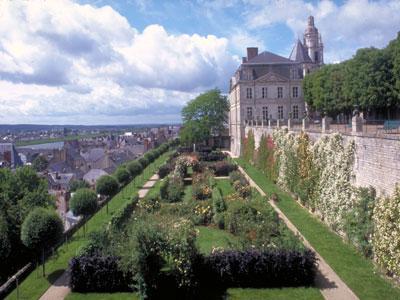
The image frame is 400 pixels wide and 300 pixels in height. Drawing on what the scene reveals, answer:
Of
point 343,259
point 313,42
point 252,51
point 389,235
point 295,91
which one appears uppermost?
point 313,42

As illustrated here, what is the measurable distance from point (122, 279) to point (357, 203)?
320 inches

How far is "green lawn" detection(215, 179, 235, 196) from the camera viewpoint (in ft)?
86.4

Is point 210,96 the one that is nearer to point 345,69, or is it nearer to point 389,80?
point 345,69

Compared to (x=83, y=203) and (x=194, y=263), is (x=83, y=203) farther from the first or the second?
(x=194, y=263)

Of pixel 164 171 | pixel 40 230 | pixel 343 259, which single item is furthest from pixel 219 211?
pixel 164 171

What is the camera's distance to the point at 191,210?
20.2 metres

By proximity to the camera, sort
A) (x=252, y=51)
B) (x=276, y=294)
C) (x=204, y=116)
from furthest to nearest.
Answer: (x=204, y=116)
(x=252, y=51)
(x=276, y=294)

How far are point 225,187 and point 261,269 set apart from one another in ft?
54.8

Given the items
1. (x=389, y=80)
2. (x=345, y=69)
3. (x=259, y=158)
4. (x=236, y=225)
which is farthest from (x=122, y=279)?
(x=345, y=69)

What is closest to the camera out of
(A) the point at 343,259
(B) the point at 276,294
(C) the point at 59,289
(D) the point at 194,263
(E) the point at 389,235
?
(E) the point at 389,235

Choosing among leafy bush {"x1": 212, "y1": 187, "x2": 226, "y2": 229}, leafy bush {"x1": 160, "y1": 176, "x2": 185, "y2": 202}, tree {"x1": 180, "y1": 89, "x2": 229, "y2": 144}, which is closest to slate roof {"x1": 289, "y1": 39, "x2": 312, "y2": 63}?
tree {"x1": 180, "y1": 89, "x2": 229, "y2": 144}

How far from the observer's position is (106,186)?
1130 inches

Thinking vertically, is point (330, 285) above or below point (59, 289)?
above

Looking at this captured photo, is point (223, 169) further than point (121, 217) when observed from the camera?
Yes
